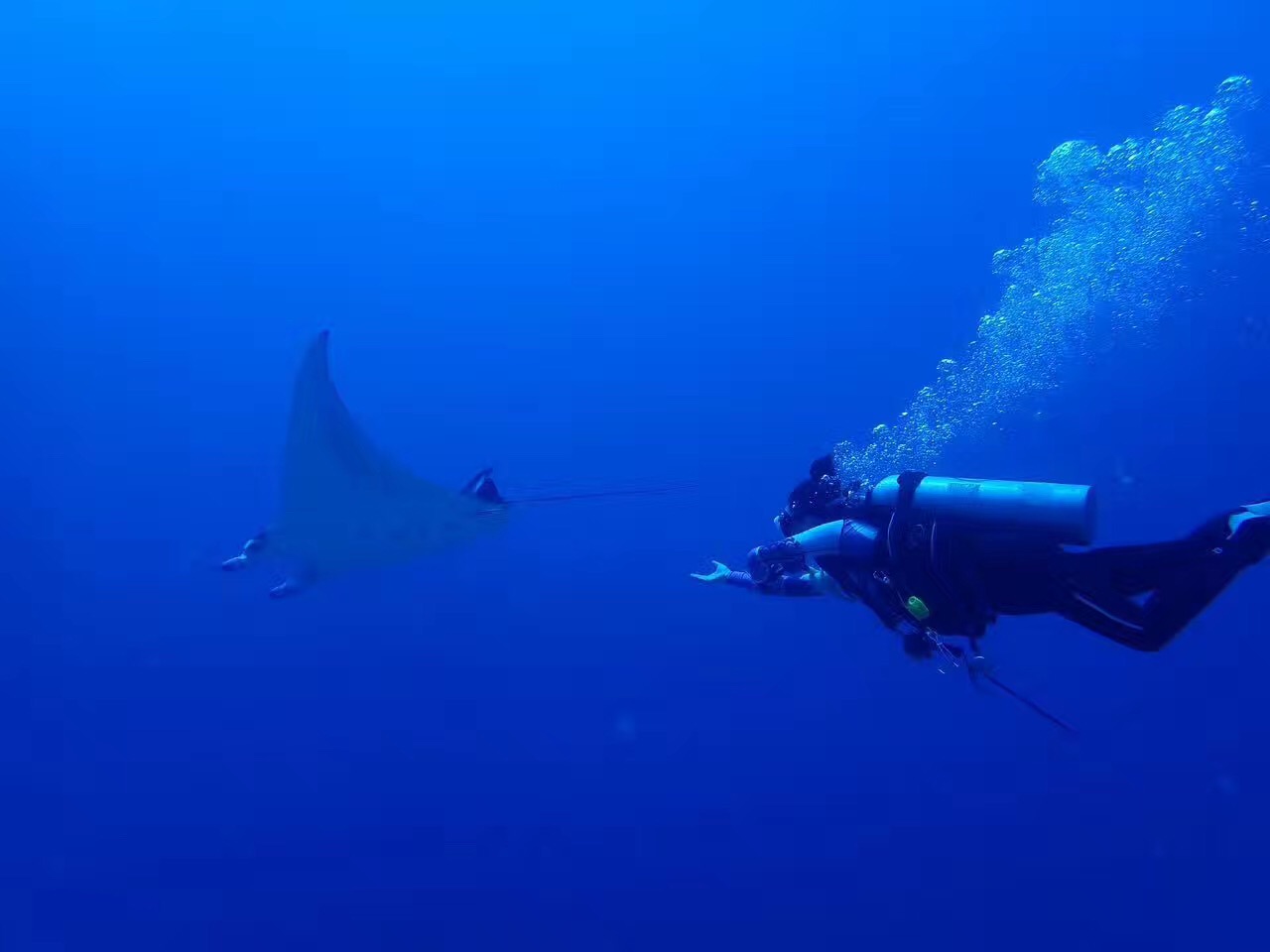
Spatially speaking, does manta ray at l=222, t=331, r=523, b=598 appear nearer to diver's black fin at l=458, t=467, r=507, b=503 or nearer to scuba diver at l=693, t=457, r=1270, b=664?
diver's black fin at l=458, t=467, r=507, b=503

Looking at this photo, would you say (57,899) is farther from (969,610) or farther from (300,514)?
(969,610)

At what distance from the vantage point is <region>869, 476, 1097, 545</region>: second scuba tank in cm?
429

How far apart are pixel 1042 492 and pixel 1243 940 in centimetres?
2682

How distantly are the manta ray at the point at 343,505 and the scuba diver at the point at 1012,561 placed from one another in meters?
4.03

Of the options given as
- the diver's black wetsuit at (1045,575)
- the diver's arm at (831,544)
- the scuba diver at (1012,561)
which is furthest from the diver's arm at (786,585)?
the diver's black wetsuit at (1045,575)

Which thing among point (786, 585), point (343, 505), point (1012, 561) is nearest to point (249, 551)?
point (343, 505)

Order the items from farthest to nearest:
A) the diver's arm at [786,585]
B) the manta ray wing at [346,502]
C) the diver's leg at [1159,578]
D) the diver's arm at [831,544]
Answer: the manta ray wing at [346,502], the diver's arm at [786,585], the diver's arm at [831,544], the diver's leg at [1159,578]

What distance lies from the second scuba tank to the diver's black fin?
4244mm

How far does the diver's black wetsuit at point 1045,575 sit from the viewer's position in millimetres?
4277

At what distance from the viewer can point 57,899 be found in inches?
790

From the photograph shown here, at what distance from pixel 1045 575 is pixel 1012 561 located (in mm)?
165

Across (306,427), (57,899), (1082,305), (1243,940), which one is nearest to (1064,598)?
(306,427)

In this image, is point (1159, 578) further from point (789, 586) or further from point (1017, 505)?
point (789, 586)

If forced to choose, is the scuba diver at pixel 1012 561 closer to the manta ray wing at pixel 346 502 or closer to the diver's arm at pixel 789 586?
the diver's arm at pixel 789 586
